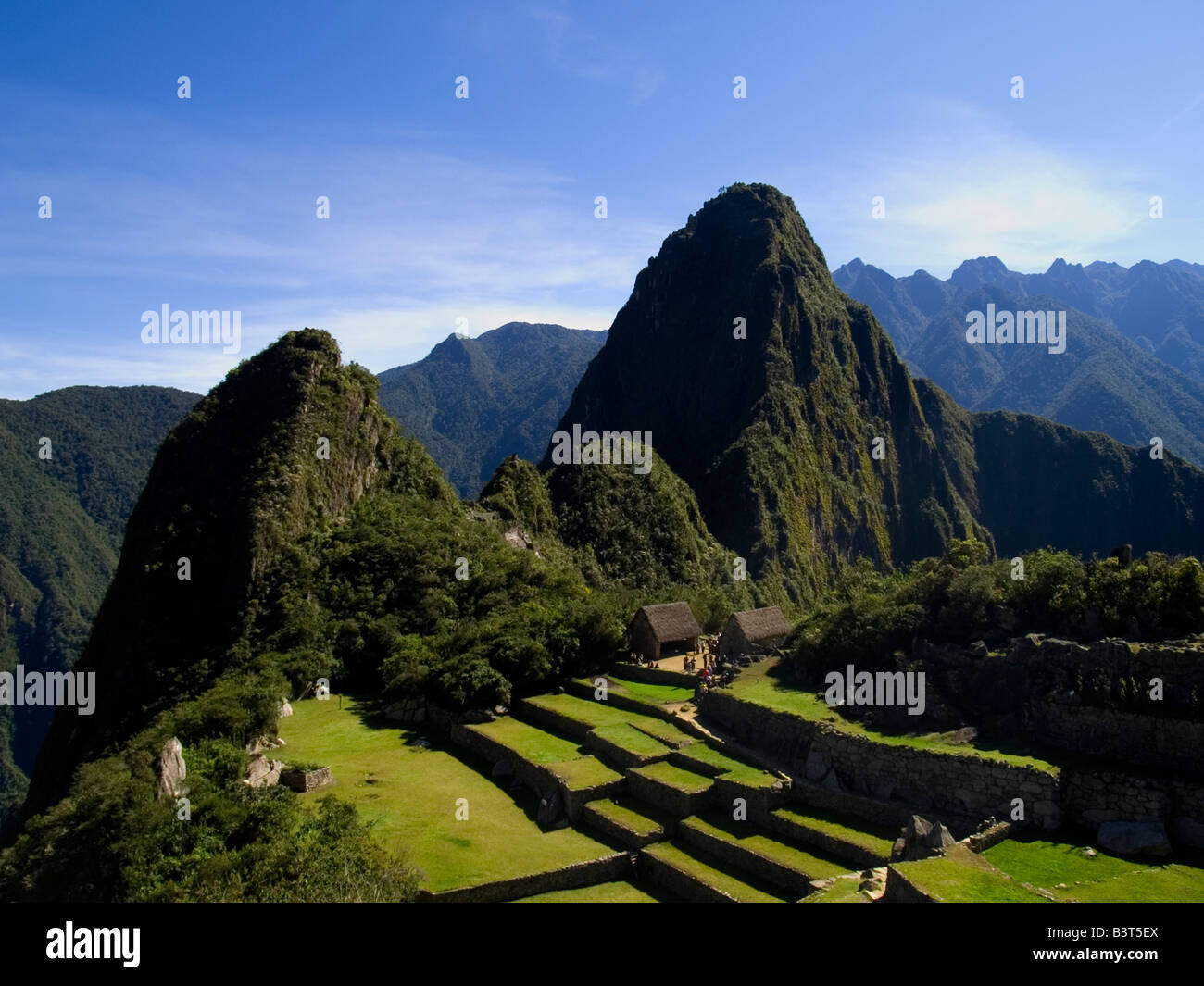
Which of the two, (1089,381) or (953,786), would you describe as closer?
(953,786)

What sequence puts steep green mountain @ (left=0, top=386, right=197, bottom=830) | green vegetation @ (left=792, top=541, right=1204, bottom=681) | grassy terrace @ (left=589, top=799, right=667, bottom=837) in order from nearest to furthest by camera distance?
green vegetation @ (left=792, top=541, right=1204, bottom=681) → grassy terrace @ (left=589, top=799, right=667, bottom=837) → steep green mountain @ (left=0, top=386, right=197, bottom=830)

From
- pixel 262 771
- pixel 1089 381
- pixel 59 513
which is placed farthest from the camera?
pixel 1089 381

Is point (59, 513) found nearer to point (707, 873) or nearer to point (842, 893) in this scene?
point (707, 873)

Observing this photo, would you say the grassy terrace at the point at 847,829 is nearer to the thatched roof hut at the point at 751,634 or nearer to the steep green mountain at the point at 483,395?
the thatched roof hut at the point at 751,634

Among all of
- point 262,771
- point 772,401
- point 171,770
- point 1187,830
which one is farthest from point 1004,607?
point 772,401

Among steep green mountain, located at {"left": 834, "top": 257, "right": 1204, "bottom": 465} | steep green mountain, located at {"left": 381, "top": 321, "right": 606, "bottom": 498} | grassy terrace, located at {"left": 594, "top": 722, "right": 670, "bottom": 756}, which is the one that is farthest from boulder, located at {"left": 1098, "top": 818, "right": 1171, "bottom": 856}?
steep green mountain, located at {"left": 834, "top": 257, "right": 1204, "bottom": 465}

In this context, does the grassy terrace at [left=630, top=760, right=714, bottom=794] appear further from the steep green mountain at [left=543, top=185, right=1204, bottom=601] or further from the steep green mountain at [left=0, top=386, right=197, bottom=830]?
the steep green mountain at [left=0, top=386, right=197, bottom=830]
